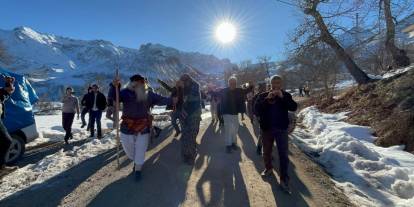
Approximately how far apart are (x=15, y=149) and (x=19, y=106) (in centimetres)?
108

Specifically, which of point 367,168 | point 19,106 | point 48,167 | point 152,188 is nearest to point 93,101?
point 19,106

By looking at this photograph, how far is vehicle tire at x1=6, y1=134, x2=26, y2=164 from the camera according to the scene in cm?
857

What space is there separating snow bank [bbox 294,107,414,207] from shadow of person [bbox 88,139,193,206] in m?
2.88

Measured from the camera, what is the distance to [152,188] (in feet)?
19.8

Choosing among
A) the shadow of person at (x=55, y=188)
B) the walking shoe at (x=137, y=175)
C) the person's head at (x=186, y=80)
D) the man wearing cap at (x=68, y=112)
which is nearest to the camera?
the shadow of person at (x=55, y=188)

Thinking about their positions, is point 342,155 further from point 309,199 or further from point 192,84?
point 192,84

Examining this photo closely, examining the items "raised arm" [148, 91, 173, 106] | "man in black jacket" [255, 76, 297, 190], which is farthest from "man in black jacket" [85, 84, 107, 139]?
"man in black jacket" [255, 76, 297, 190]

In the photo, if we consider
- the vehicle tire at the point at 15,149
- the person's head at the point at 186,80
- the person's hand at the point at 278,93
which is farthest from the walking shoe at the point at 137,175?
the vehicle tire at the point at 15,149

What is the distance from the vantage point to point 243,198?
560 centimetres

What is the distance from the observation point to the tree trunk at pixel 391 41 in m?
16.6

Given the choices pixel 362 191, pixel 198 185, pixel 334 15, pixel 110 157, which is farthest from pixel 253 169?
pixel 334 15

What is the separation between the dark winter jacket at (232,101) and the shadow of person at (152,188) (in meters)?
2.03

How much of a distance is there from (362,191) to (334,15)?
12704 millimetres

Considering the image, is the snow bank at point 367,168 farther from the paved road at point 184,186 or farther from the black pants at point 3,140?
the black pants at point 3,140
